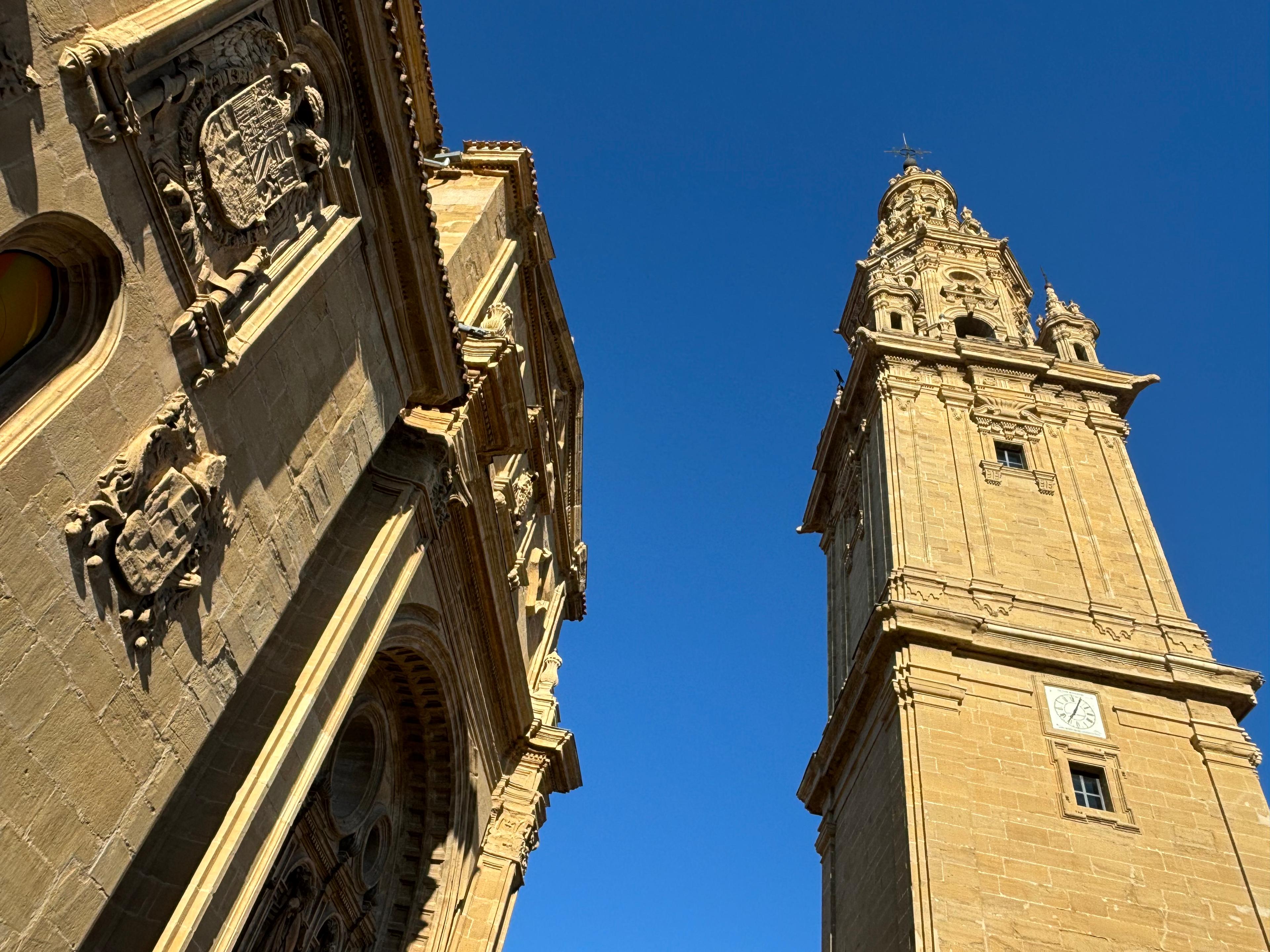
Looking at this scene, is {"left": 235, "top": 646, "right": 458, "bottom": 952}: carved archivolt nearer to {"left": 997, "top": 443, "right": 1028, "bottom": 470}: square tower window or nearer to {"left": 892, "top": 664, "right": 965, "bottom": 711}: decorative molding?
{"left": 892, "top": 664, "right": 965, "bottom": 711}: decorative molding

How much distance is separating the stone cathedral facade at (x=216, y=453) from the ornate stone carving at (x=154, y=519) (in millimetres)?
26

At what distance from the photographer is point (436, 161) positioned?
16641mm

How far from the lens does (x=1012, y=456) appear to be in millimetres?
26359

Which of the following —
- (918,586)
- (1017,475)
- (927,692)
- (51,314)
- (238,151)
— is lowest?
(51,314)

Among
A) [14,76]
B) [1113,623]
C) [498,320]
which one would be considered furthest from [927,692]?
[14,76]

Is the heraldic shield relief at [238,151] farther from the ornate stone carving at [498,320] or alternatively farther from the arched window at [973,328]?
the arched window at [973,328]

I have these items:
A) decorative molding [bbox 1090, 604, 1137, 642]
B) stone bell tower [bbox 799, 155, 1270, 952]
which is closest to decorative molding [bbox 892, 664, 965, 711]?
stone bell tower [bbox 799, 155, 1270, 952]

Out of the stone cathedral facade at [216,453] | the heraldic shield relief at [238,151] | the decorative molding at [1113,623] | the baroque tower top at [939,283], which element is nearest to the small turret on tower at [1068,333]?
the baroque tower top at [939,283]

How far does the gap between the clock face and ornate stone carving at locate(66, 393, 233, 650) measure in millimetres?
15201

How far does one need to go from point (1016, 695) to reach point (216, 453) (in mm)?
14962

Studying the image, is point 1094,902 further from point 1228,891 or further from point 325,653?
point 325,653

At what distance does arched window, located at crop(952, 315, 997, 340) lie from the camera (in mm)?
35375

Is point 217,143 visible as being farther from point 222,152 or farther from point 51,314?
point 51,314

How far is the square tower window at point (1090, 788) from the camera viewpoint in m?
16.8
